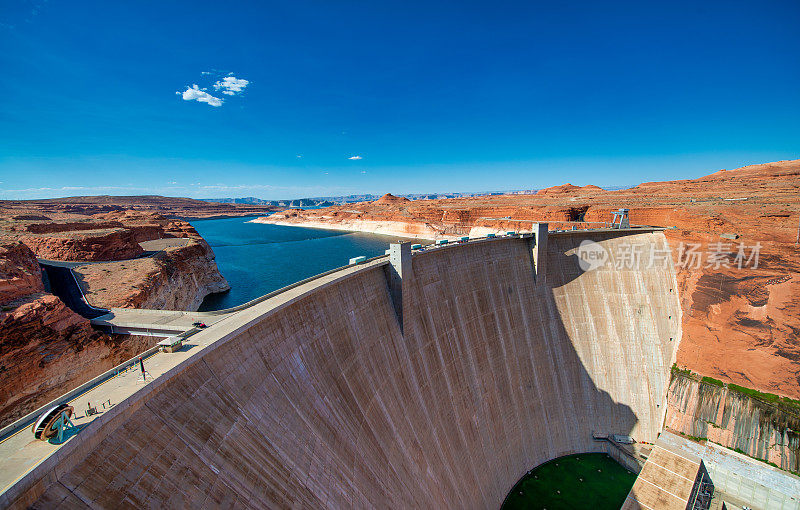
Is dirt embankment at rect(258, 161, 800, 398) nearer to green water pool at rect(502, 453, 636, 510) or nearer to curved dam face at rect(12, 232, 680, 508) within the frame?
curved dam face at rect(12, 232, 680, 508)

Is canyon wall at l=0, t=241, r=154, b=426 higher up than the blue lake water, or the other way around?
canyon wall at l=0, t=241, r=154, b=426

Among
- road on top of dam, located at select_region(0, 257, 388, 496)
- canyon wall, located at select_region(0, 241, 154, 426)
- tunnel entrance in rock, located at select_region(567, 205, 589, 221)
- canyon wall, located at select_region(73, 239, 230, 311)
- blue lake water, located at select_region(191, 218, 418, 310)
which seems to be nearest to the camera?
road on top of dam, located at select_region(0, 257, 388, 496)

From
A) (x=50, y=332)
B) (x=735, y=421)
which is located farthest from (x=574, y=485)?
(x=50, y=332)

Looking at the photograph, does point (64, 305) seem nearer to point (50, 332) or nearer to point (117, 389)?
point (50, 332)

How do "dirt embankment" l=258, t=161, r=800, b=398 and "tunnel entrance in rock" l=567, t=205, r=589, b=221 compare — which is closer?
"dirt embankment" l=258, t=161, r=800, b=398

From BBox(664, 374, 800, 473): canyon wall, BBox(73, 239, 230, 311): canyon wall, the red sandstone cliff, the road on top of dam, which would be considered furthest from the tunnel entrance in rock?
the red sandstone cliff

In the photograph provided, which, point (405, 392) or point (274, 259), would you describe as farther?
point (274, 259)
